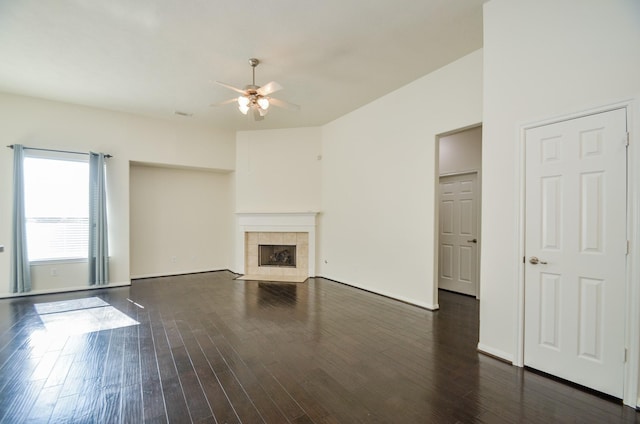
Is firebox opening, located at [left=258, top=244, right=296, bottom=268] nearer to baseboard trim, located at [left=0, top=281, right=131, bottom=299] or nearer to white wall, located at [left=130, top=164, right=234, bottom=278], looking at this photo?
white wall, located at [left=130, top=164, right=234, bottom=278]

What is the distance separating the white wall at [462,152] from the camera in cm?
491

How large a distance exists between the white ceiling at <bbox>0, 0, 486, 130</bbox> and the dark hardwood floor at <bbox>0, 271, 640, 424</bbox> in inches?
128

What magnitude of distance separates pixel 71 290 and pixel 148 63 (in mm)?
4132

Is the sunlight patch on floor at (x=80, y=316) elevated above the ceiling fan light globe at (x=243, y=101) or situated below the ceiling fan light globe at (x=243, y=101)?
below

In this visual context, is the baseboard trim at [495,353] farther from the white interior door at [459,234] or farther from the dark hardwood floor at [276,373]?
the white interior door at [459,234]

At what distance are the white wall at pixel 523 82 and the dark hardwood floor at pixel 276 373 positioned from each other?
0.63m

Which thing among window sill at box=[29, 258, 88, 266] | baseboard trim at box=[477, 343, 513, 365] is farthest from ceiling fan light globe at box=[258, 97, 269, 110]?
window sill at box=[29, 258, 88, 266]

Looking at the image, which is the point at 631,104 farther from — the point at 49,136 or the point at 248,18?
the point at 49,136

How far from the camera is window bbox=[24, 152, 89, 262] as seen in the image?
15.5 ft

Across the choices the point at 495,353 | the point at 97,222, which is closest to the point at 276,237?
the point at 97,222

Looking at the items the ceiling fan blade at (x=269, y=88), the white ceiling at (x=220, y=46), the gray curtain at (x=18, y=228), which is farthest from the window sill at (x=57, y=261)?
the ceiling fan blade at (x=269, y=88)

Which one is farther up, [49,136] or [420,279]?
[49,136]

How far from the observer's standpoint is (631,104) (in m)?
1.98

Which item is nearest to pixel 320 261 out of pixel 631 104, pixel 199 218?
pixel 199 218
